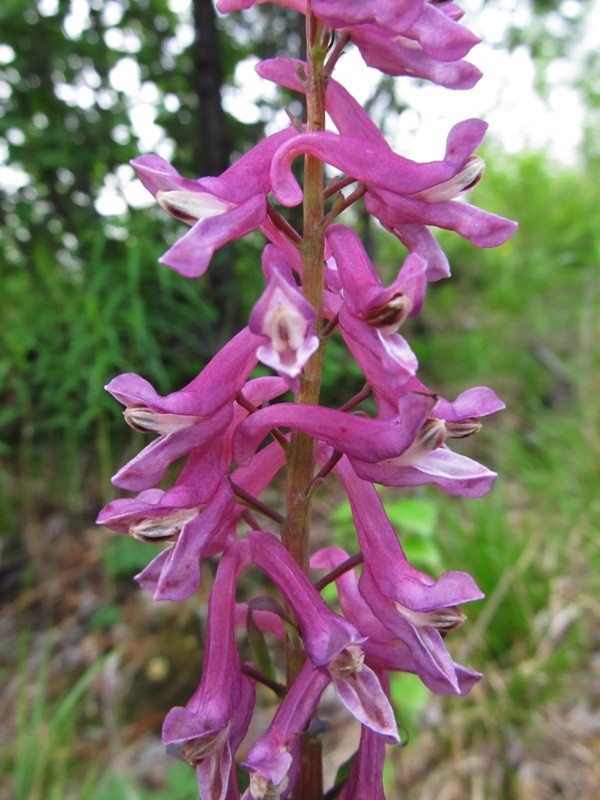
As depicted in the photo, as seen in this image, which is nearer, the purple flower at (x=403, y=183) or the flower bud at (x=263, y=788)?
the flower bud at (x=263, y=788)

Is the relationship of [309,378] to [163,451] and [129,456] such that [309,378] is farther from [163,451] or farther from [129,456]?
[129,456]

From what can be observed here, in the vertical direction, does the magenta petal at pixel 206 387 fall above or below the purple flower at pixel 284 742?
above

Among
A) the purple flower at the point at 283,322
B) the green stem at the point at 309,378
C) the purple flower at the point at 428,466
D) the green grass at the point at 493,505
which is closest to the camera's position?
the purple flower at the point at 283,322

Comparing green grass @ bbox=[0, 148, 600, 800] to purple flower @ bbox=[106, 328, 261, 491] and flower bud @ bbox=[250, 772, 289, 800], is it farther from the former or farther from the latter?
purple flower @ bbox=[106, 328, 261, 491]

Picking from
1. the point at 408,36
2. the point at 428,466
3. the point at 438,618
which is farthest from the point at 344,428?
the point at 408,36

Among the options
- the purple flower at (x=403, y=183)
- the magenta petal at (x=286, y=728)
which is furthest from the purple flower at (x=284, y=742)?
the purple flower at (x=403, y=183)

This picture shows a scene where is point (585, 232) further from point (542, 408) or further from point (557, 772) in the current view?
point (557, 772)

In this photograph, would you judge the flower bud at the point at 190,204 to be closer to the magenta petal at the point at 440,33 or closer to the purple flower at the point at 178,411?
the purple flower at the point at 178,411

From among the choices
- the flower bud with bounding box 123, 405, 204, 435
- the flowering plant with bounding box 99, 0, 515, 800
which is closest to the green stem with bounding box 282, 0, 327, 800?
the flowering plant with bounding box 99, 0, 515, 800
